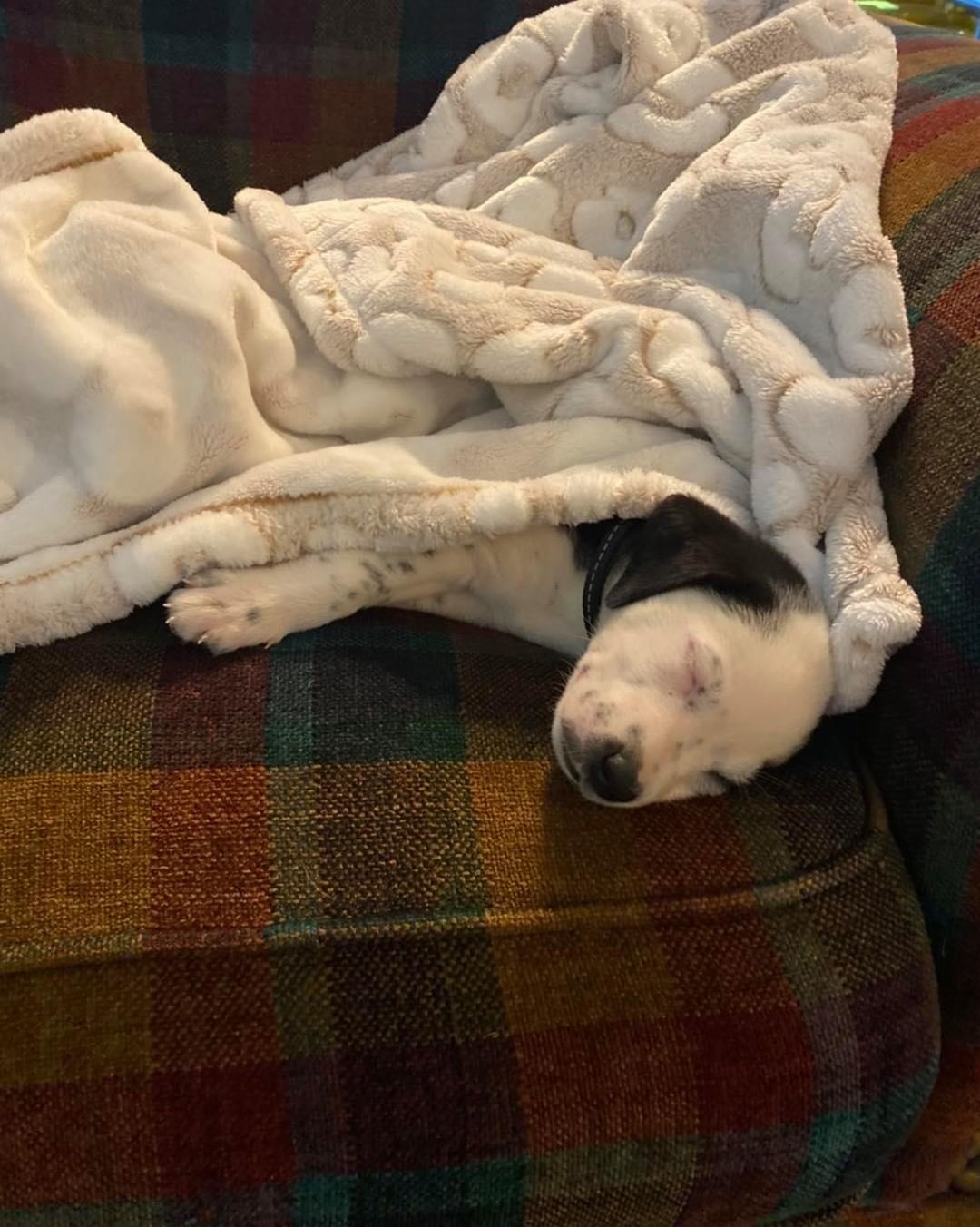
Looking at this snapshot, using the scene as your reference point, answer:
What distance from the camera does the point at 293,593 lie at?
126 centimetres

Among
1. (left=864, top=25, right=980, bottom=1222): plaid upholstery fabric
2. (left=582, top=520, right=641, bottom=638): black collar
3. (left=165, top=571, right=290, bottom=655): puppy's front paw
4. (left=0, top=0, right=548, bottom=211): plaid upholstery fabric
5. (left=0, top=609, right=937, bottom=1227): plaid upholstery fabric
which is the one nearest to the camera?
(left=0, top=609, right=937, bottom=1227): plaid upholstery fabric

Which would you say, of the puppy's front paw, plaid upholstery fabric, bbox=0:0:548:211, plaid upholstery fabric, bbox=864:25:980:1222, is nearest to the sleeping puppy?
the puppy's front paw

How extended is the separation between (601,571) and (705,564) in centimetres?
18

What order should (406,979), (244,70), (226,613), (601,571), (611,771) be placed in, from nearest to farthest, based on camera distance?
(406,979)
(611,771)
(226,613)
(601,571)
(244,70)

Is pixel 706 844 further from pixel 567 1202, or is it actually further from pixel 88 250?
pixel 88 250

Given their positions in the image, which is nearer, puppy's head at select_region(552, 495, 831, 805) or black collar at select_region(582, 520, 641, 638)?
puppy's head at select_region(552, 495, 831, 805)

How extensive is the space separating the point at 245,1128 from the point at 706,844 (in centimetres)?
51

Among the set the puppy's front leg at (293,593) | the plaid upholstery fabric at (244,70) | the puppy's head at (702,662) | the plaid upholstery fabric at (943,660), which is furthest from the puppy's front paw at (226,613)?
the plaid upholstery fabric at (244,70)

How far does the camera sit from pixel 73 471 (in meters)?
1.32

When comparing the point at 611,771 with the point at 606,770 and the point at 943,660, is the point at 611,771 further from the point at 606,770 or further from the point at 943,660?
the point at 943,660

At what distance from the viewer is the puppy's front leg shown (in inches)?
47.7

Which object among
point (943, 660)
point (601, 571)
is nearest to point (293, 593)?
point (601, 571)

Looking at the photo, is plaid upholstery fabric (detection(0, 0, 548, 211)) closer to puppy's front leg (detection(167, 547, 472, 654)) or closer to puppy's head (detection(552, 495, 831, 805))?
puppy's front leg (detection(167, 547, 472, 654))

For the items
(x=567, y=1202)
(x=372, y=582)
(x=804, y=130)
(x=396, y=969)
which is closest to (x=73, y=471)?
(x=372, y=582)
